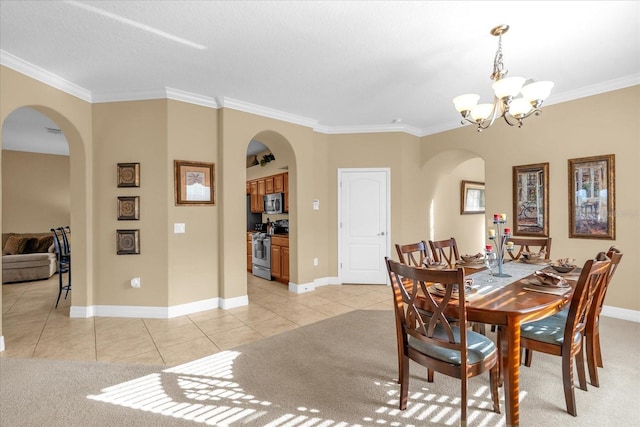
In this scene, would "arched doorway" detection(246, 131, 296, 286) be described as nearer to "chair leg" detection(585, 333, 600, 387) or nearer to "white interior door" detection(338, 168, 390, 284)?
"white interior door" detection(338, 168, 390, 284)

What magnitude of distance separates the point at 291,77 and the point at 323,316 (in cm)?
278

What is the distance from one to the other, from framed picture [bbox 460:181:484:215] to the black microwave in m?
3.71

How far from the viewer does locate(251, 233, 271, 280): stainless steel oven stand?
18.9ft

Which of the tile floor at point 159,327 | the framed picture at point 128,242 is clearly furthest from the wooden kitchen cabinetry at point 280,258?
the framed picture at point 128,242

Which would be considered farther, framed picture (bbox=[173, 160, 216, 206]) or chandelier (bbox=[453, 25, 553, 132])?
framed picture (bbox=[173, 160, 216, 206])

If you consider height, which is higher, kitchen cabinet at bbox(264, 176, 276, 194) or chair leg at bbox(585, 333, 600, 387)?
kitchen cabinet at bbox(264, 176, 276, 194)

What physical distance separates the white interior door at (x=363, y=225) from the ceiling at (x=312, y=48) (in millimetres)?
1514

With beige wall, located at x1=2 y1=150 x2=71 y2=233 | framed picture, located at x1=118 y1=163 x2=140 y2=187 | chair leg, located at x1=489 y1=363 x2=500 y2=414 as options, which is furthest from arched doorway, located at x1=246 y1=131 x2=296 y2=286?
beige wall, located at x1=2 y1=150 x2=71 y2=233

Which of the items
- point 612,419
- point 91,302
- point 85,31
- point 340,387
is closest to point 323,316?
point 340,387

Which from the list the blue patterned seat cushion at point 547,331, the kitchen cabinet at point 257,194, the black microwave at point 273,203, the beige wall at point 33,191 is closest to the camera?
the blue patterned seat cushion at point 547,331

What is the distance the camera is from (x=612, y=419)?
1.86 meters

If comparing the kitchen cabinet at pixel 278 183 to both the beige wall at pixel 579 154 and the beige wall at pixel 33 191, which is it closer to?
the beige wall at pixel 579 154

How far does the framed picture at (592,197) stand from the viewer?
142 inches

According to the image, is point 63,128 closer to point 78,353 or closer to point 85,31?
point 85,31
